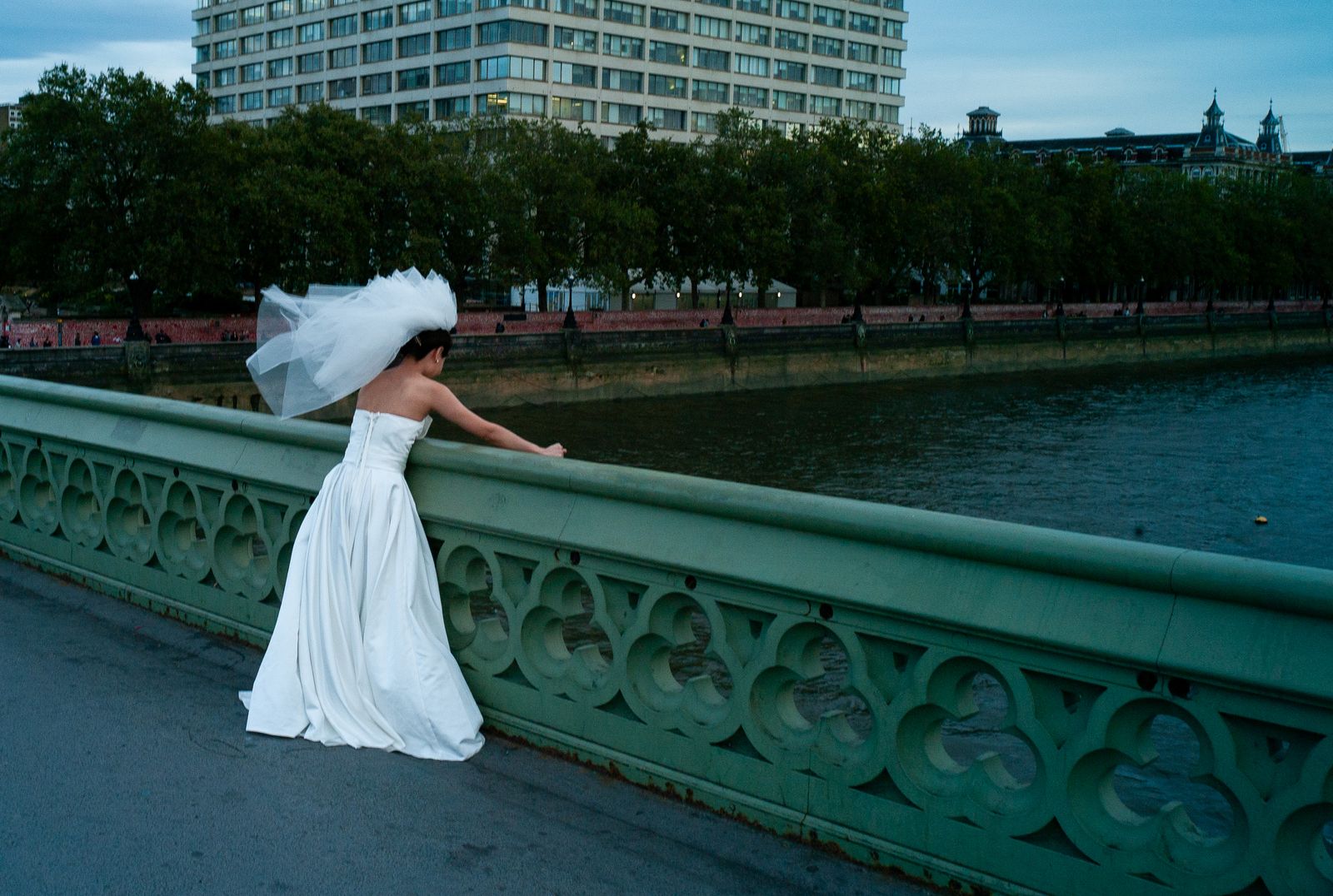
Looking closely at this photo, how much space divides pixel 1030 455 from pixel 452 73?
60.4 meters

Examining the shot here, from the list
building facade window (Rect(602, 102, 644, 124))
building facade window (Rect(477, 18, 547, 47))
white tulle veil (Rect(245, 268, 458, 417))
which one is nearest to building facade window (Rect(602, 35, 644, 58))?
building facade window (Rect(602, 102, 644, 124))

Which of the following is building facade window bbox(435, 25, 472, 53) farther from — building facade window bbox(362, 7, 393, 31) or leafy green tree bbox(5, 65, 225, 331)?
leafy green tree bbox(5, 65, 225, 331)

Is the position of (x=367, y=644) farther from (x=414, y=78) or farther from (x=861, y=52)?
(x=861, y=52)

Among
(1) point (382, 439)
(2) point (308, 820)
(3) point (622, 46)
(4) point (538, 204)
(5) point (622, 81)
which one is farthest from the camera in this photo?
(5) point (622, 81)

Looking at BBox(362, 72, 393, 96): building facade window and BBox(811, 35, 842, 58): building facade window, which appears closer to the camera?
BBox(362, 72, 393, 96): building facade window

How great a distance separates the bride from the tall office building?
79893 millimetres

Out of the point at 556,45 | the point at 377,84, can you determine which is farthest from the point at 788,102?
the point at 377,84

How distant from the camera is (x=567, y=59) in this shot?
90000mm

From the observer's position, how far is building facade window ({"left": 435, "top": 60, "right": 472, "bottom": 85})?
88.7 meters

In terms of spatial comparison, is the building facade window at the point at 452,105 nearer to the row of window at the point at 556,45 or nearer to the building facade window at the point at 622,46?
the row of window at the point at 556,45

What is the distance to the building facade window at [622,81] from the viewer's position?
9331 cm

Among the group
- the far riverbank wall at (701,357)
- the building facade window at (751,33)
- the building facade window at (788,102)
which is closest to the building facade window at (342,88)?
the building facade window at (751,33)

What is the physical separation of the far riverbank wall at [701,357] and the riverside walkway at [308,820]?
37691mm

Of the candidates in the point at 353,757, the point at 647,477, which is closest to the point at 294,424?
the point at 353,757
